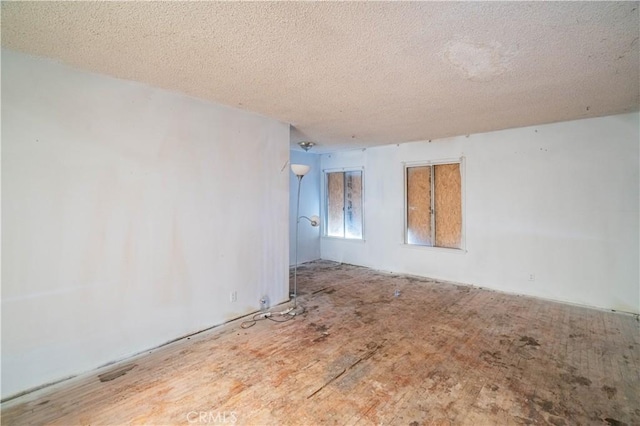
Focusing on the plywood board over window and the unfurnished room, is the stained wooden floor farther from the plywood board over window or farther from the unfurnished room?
the plywood board over window

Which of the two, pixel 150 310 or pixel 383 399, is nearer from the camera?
pixel 383 399

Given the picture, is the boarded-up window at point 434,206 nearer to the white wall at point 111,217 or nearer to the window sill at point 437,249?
the window sill at point 437,249

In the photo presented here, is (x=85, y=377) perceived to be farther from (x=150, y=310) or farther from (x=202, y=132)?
(x=202, y=132)

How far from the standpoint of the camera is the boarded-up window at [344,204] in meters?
6.42

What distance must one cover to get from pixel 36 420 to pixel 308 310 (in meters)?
2.54

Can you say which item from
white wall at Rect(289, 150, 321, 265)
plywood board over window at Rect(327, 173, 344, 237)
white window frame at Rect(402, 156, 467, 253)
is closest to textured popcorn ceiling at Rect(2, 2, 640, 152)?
white window frame at Rect(402, 156, 467, 253)

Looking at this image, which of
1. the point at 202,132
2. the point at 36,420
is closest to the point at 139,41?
the point at 202,132

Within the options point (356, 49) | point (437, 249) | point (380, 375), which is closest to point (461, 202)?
point (437, 249)

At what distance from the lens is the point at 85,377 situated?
7.51ft

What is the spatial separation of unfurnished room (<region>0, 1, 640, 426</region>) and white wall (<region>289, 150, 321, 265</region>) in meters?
2.09

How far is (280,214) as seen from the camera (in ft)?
12.9

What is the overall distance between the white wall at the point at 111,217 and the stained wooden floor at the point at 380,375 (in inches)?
11.7

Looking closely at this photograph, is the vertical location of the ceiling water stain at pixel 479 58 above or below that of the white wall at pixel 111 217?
above

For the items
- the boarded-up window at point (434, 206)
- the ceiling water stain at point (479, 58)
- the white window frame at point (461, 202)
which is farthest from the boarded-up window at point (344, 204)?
the ceiling water stain at point (479, 58)
